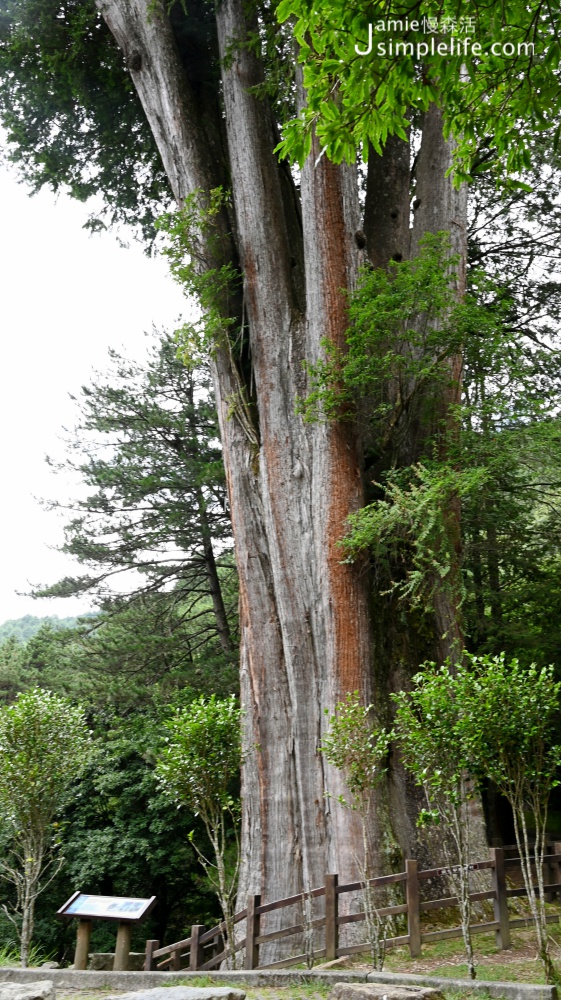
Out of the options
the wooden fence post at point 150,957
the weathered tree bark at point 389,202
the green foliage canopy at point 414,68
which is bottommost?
the wooden fence post at point 150,957

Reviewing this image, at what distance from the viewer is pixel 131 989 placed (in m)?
6.51

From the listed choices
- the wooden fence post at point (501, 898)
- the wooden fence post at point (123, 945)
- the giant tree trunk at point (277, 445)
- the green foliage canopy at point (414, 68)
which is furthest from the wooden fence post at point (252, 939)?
the green foliage canopy at point (414, 68)

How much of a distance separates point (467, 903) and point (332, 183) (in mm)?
7228

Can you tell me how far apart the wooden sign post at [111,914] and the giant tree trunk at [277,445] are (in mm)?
1345

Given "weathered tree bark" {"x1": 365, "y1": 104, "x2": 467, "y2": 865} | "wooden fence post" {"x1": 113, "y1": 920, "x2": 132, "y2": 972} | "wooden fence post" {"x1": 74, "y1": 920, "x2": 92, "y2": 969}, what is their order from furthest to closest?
"weathered tree bark" {"x1": 365, "y1": 104, "x2": 467, "y2": 865} < "wooden fence post" {"x1": 74, "y1": 920, "x2": 92, "y2": 969} < "wooden fence post" {"x1": 113, "y1": 920, "x2": 132, "y2": 972}

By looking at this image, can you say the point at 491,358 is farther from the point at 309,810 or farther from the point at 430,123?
the point at 309,810

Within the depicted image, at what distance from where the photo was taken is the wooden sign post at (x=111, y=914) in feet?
23.5

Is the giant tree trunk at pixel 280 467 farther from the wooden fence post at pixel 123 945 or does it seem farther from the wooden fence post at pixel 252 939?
the wooden fence post at pixel 123 945

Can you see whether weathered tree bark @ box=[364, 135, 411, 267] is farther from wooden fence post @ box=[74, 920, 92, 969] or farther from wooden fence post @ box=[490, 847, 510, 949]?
wooden fence post @ box=[74, 920, 92, 969]

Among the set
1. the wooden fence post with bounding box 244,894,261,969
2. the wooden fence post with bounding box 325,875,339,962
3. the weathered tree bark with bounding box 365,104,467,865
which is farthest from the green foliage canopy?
the wooden fence post with bounding box 244,894,261,969

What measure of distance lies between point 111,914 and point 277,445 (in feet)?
16.1

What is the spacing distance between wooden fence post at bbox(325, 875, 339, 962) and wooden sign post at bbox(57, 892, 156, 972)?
1.53 meters

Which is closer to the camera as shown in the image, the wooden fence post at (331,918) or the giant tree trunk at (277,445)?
the wooden fence post at (331,918)

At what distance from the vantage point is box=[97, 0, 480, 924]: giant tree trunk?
8070mm
